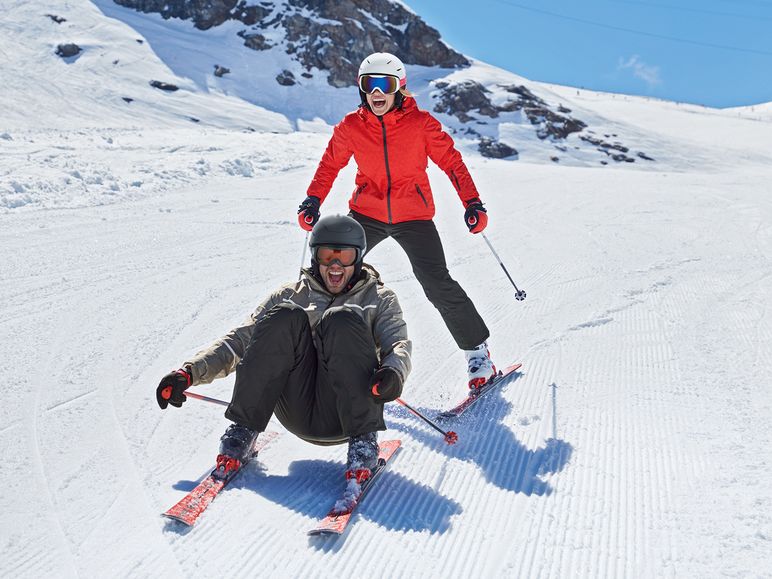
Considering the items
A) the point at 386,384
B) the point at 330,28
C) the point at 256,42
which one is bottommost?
the point at 386,384

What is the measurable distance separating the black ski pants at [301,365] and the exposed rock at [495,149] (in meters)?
36.2

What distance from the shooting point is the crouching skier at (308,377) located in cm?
255

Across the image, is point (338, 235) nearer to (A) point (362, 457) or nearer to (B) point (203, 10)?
(A) point (362, 457)

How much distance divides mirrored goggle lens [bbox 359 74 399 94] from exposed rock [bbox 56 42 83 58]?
4113 centimetres

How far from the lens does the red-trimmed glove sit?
12.7ft

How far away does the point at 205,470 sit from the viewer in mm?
2805

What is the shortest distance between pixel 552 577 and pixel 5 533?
6.33 feet

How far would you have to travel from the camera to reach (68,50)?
38.5m

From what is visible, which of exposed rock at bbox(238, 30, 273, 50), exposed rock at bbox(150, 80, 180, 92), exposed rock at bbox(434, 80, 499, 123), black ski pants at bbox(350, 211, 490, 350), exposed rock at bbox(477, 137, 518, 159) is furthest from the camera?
exposed rock at bbox(238, 30, 273, 50)

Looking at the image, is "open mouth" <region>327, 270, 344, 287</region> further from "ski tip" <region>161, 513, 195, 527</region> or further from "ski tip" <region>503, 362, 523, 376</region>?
"ski tip" <region>503, 362, 523, 376</region>

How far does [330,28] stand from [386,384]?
2278 inches

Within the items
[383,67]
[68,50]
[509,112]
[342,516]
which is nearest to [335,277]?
[342,516]

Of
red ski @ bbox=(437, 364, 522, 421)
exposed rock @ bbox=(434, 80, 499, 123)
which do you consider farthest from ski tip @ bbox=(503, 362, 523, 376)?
exposed rock @ bbox=(434, 80, 499, 123)

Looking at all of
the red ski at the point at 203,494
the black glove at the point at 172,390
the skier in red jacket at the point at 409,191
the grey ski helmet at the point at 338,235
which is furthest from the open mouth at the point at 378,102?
the red ski at the point at 203,494
